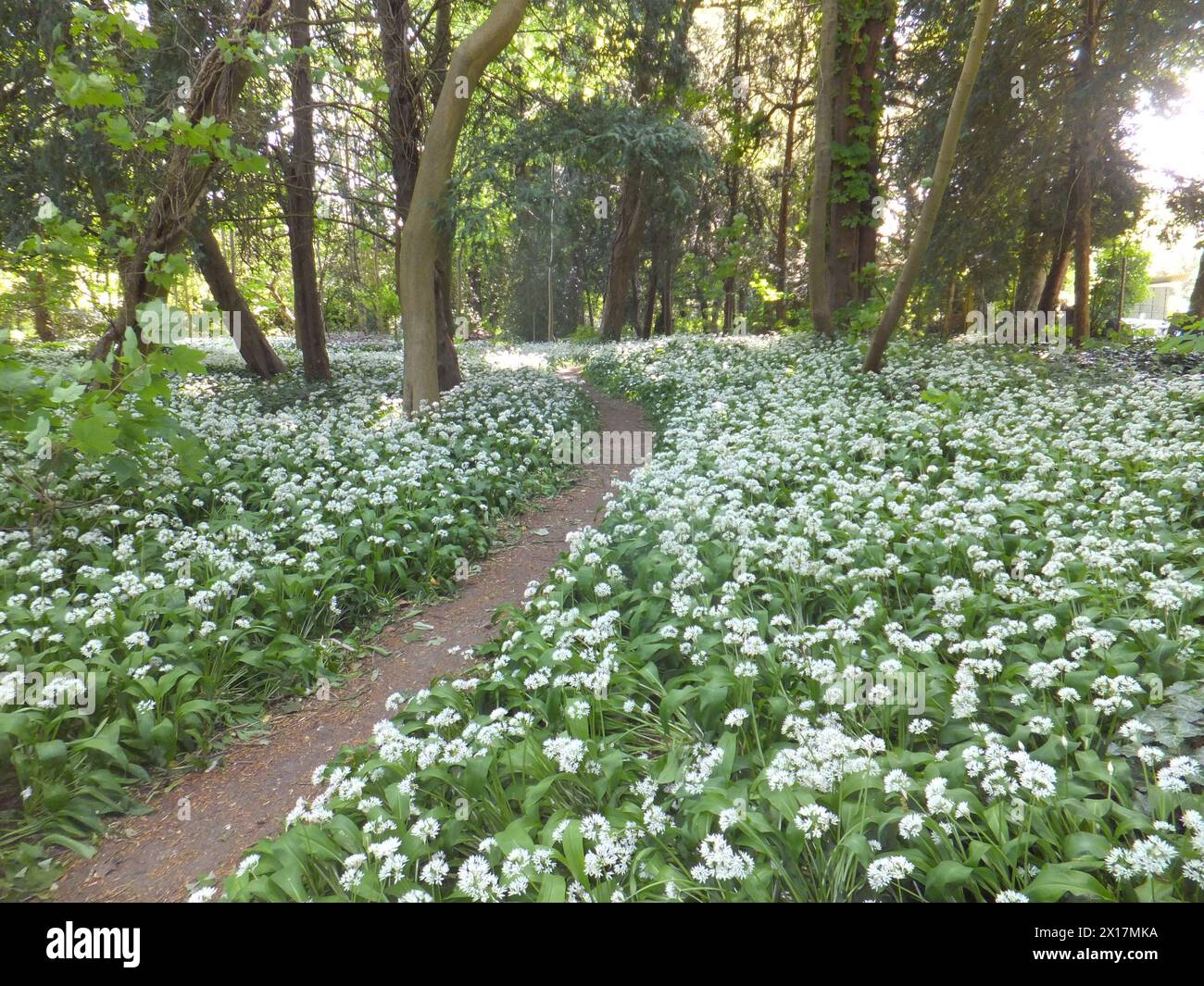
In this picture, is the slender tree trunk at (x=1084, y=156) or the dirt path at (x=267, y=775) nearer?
the dirt path at (x=267, y=775)

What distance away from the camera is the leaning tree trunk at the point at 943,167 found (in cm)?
674

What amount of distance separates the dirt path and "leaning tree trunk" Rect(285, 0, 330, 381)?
7.11 m

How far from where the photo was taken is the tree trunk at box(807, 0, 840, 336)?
1088cm

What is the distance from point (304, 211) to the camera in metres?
12.1

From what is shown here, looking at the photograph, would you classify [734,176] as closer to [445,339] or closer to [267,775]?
[445,339]

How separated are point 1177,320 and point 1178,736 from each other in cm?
990

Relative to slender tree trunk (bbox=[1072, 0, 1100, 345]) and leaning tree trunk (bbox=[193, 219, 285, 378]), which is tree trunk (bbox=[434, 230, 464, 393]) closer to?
leaning tree trunk (bbox=[193, 219, 285, 378])

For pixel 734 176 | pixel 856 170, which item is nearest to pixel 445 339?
pixel 856 170

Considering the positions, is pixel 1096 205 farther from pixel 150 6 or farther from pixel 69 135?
pixel 69 135

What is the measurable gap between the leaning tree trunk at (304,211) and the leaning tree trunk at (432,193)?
1789mm

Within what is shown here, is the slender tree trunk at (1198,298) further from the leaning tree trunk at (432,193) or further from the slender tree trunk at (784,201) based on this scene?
the leaning tree trunk at (432,193)

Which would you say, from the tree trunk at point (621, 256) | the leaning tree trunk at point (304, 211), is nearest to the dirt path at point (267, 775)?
the leaning tree trunk at point (304, 211)

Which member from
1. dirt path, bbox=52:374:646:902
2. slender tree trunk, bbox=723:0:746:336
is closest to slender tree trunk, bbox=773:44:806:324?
slender tree trunk, bbox=723:0:746:336
